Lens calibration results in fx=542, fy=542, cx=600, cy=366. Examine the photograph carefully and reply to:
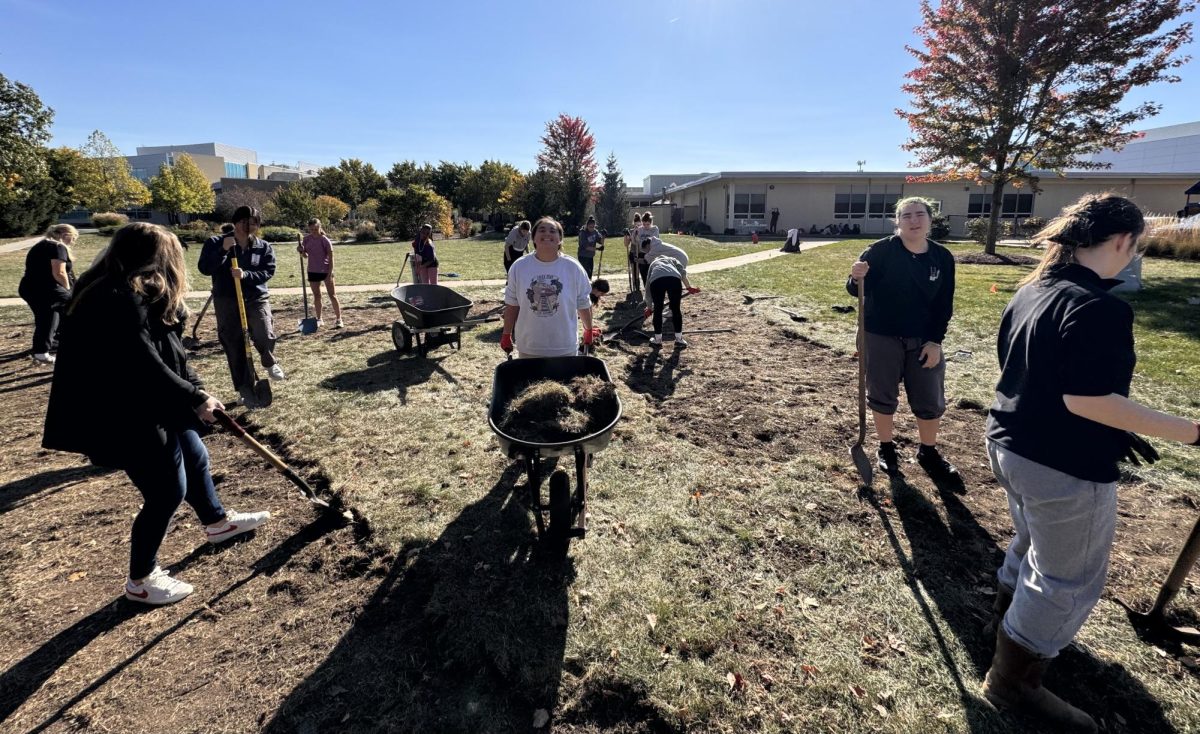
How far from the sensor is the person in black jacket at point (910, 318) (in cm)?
414

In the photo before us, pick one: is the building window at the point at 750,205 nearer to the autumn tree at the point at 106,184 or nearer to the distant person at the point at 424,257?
the distant person at the point at 424,257

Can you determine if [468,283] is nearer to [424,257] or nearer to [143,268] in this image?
[424,257]

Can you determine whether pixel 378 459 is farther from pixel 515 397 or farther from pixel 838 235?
pixel 838 235

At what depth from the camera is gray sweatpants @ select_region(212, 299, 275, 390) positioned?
6.05 meters

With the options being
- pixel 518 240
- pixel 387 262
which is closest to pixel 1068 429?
pixel 518 240

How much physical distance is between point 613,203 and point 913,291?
37.9 metres

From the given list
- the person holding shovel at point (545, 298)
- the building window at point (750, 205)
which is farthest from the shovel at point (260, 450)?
the building window at point (750, 205)

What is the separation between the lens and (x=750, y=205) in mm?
34875

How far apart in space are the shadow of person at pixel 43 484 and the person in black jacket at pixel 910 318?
21.3ft

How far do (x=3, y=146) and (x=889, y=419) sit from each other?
105 ft

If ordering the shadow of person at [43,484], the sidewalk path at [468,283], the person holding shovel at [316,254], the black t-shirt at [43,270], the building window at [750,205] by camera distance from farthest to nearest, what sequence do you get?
1. the building window at [750,205]
2. the sidewalk path at [468,283]
3. the person holding shovel at [316,254]
4. the black t-shirt at [43,270]
5. the shadow of person at [43,484]

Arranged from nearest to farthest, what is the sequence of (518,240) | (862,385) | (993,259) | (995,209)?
(862,385)
(518,240)
(993,259)
(995,209)

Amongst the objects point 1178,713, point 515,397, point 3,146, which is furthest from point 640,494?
point 3,146

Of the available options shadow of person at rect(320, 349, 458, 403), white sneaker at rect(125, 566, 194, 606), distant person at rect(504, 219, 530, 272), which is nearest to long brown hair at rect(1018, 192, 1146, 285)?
white sneaker at rect(125, 566, 194, 606)
